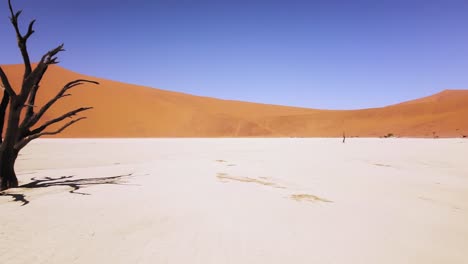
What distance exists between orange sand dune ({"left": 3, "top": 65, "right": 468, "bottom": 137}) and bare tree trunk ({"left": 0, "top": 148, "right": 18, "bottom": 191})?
3451cm

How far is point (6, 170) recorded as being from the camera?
215 inches

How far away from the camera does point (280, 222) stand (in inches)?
139

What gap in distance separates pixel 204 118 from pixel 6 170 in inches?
1886

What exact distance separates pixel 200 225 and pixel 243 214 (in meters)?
0.69

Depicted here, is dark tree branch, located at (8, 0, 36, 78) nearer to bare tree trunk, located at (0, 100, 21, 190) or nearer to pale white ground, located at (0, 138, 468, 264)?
bare tree trunk, located at (0, 100, 21, 190)

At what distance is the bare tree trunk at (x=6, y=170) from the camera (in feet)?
17.7

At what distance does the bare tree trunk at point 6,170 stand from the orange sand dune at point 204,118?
34511mm

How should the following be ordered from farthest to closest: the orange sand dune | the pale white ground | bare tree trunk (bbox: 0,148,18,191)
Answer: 1. the orange sand dune
2. bare tree trunk (bbox: 0,148,18,191)
3. the pale white ground

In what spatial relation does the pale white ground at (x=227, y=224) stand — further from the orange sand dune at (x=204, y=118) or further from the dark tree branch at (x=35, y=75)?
the orange sand dune at (x=204, y=118)

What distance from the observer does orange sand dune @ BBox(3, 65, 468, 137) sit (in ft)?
143

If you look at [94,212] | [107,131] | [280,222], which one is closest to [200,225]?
[280,222]

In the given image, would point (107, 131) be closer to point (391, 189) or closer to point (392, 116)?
point (391, 189)

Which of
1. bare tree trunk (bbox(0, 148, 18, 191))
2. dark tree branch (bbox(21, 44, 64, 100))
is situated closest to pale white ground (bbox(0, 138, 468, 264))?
bare tree trunk (bbox(0, 148, 18, 191))

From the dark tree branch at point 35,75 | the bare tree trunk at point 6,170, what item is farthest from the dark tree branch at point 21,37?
the bare tree trunk at point 6,170
